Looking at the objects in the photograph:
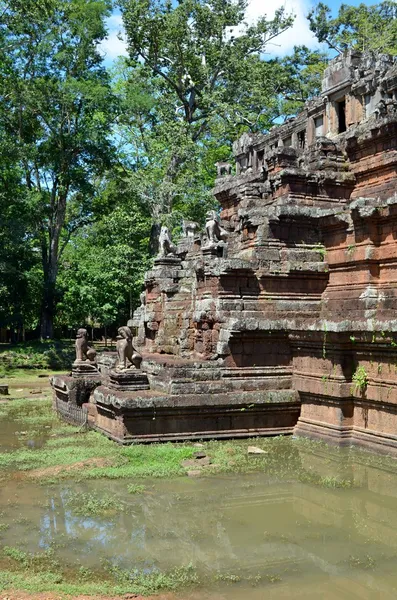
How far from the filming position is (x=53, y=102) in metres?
30.7

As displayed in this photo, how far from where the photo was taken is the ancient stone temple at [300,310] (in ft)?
33.9

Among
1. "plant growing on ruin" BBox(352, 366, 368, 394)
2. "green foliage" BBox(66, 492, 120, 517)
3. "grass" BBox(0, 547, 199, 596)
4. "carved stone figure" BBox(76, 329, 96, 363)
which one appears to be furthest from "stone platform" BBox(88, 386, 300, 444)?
"grass" BBox(0, 547, 199, 596)

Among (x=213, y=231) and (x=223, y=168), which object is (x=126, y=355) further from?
(x=223, y=168)

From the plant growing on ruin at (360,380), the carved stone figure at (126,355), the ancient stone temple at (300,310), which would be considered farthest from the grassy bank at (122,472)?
the carved stone figure at (126,355)

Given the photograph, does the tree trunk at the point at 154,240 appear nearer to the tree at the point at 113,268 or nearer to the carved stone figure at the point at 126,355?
the tree at the point at 113,268

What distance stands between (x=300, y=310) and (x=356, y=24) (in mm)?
30035

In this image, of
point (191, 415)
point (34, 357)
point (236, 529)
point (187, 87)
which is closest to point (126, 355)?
point (191, 415)

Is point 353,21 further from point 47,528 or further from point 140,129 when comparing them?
point 47,528

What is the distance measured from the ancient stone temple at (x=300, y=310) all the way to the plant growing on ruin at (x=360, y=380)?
1.0 inches

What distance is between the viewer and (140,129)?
33531 millimetres

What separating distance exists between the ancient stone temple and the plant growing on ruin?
0.02m

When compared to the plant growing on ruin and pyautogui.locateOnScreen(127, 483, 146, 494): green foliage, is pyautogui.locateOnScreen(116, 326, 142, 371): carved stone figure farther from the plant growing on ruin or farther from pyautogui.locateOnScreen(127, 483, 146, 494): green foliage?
the plant growing on ruin

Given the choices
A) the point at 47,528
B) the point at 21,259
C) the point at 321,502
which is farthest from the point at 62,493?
the point at 21,259

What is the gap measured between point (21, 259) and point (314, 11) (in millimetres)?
23182
